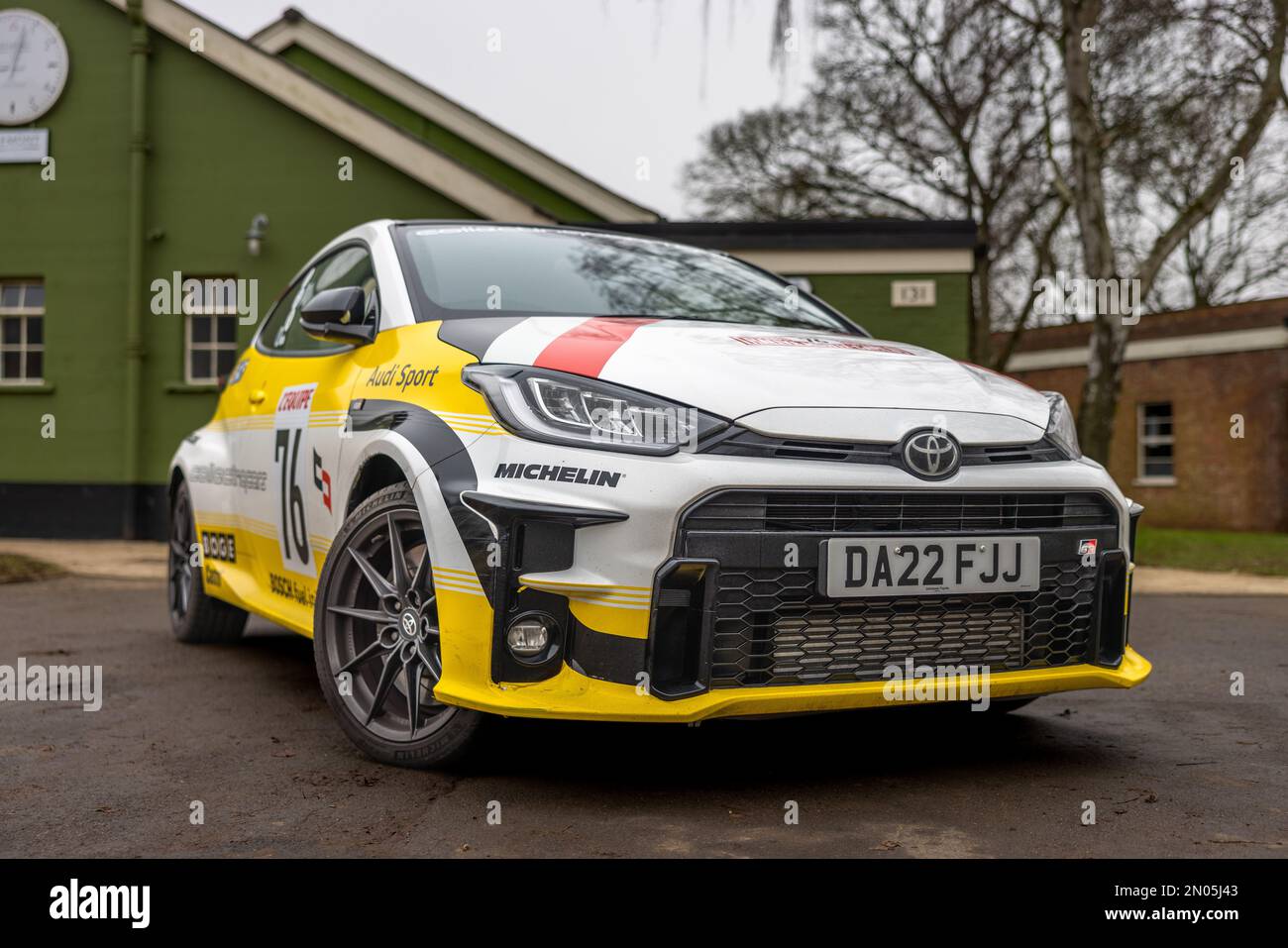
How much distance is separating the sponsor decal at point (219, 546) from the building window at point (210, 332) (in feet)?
33.5

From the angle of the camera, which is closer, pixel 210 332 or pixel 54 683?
pixel 54 683

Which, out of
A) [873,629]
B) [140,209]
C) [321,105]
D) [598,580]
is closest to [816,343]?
[873,629]

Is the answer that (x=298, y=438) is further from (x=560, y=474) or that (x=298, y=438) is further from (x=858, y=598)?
(x=858, y=598)

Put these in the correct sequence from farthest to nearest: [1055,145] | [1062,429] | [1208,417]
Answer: [1208,417]
[1055,145]
[1062,429]

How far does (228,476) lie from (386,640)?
2004 mm

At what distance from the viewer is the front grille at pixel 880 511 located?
3.10 m

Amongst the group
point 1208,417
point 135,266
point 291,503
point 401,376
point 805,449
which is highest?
point 135,266

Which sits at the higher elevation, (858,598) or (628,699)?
(858,598)

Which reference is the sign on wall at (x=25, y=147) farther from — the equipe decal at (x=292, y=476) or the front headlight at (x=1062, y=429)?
the front headlight at (x=1062, y=429)

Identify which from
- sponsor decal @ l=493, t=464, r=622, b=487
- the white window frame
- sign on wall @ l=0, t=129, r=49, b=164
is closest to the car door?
sponsor decal @ l=493, t=464, r=622, b=487

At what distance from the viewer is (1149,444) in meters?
28.4
